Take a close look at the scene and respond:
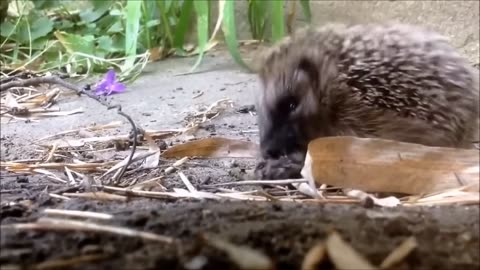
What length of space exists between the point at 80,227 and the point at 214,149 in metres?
1.32

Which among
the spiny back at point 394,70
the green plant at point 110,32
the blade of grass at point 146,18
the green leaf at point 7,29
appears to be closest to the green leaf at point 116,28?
the green plant at point 110,32

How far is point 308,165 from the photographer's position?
1972 millimetres

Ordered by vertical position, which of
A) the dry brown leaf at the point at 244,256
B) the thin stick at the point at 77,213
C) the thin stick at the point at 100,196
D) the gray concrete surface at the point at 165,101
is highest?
the dry brown leaf at the point at 244,256

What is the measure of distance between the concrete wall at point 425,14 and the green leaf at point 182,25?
646mm

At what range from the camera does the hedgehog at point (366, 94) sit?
2.23 meters

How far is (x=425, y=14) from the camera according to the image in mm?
4684

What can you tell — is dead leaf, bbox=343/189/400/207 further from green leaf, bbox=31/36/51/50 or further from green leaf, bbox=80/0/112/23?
green leaf, bbox=80/0/112/23

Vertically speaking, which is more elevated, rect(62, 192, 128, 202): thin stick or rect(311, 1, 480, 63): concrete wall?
rect(62, 192, 128, 202): thin stick

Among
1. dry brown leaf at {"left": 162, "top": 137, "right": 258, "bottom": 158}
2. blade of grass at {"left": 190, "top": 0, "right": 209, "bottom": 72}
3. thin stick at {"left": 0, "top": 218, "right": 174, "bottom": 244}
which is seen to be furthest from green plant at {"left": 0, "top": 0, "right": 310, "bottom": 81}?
thin stick at {"left": 0, "top": 218, "right": 174, "bottom": 244}

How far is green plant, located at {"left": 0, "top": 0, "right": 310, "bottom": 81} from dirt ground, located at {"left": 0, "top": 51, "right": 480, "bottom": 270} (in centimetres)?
250

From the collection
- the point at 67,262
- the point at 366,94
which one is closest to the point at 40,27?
the point at 366,94

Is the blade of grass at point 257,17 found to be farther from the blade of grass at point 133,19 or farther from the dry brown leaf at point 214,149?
the dry brown leaf at point 214,149

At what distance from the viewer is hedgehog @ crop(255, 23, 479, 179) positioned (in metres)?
2.23

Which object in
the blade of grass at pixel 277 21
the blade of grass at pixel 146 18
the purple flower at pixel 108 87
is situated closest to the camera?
the purple flower at pixel 108 87
